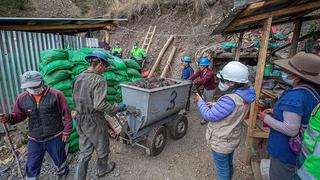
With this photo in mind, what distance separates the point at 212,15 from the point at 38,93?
10286 mm

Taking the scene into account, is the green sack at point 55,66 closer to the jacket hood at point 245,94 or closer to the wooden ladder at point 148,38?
the jacket hood at point 245,94

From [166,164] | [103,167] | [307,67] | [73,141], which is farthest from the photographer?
[73,141]

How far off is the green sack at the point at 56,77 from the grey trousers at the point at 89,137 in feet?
4.87

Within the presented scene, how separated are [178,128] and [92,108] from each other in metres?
2.27

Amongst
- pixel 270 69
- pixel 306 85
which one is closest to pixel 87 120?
pixel 306 85

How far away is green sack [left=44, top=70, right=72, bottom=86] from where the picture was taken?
15.0 ft

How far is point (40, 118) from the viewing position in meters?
3.32

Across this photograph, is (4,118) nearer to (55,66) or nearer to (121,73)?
(55,66)

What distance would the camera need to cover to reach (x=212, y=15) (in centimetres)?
1173

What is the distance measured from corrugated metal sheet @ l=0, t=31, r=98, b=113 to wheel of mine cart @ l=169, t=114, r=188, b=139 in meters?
3.73

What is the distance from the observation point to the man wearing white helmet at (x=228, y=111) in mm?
2543

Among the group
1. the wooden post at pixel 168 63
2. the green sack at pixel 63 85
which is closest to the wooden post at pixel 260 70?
the green sack at pixel 63 85

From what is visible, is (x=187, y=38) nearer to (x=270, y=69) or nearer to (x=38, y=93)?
(x=270, y=69)

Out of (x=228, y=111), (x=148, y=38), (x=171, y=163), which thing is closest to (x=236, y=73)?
(x=228, y=111)
